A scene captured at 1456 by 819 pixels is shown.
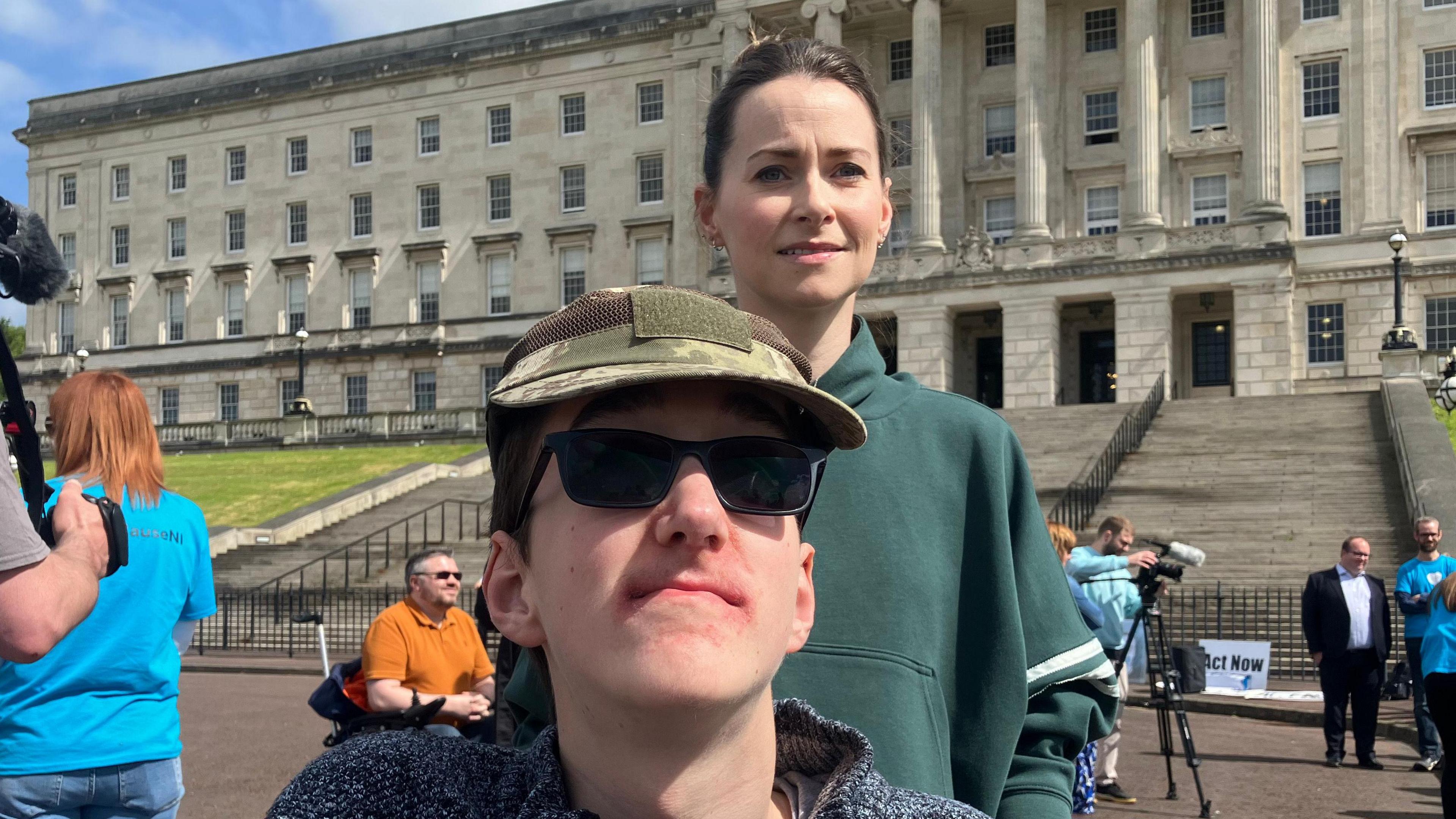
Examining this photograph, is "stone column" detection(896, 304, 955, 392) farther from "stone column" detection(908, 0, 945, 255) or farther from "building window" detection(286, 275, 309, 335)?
"building window" detection(286, 275, 309, 335)

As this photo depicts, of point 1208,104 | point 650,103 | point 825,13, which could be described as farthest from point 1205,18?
point 650,103

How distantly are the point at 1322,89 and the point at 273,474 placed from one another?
1416 inches

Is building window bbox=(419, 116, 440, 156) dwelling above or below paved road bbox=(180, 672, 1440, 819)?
above

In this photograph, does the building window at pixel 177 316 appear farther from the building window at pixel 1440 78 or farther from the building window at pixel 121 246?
the building window at pixel 1440 78

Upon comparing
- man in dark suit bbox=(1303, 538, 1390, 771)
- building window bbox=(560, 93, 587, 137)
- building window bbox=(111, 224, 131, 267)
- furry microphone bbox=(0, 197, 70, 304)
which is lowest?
man in dark suit bbox=(1303, 538, 1390, 771)

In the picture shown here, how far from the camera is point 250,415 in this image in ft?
209

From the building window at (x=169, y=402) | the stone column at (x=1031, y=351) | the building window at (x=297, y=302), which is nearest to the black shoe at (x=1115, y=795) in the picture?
the stone column at (x=1031, y=351)

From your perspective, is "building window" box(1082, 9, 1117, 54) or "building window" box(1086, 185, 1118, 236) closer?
"building window" box(1086, 185, 1118, 236)

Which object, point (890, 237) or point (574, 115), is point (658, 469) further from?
point (574, 115)

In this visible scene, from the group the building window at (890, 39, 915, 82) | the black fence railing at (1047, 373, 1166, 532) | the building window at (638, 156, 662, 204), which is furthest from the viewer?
the building window at (638, 156, 662, 204)

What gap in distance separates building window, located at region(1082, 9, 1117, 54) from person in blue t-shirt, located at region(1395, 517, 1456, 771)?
39.3 metres

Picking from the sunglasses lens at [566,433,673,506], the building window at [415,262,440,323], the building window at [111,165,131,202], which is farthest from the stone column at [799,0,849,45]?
the sunglasses lens at [566,433,673,506]

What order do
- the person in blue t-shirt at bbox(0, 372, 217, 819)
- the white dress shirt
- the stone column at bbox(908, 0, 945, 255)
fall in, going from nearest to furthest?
the person in blue t-shirt at bbox(0, 372, 217, 819) → the white dress shirt → the stone column at bbox(908, 0, 945, 255)

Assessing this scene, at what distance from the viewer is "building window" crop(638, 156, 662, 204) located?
191 feet
